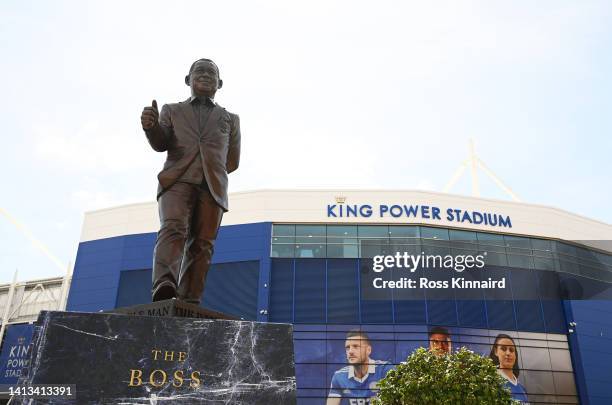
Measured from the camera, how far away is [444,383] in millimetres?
17484

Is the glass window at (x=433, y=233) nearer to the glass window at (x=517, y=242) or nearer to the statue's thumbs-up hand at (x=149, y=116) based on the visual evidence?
Result: the glass window at (x=517, y=242)

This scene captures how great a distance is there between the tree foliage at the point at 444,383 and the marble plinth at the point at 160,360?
1360 cm

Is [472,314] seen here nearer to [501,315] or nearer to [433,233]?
[501,315]

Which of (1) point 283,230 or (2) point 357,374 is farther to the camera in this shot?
(1) point 283,230

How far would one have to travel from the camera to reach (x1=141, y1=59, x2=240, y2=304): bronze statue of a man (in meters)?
5.97

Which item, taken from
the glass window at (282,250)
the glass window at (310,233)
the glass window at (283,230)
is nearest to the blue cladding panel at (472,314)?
the glass window at (310,233)

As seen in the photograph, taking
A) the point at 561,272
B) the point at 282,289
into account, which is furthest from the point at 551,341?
the point at 282,289

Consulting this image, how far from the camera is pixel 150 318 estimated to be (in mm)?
4844

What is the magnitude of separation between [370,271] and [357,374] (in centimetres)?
614

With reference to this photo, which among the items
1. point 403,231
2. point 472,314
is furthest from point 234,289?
point 472,314

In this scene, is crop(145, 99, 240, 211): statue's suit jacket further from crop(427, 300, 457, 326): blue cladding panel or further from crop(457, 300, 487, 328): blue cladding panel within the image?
crop(457, 300, 487, 328): blue cladding panel

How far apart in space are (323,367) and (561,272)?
16969 millimetres

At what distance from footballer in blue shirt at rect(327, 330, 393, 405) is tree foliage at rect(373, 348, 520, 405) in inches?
461

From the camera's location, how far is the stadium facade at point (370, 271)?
31844 millimetres
